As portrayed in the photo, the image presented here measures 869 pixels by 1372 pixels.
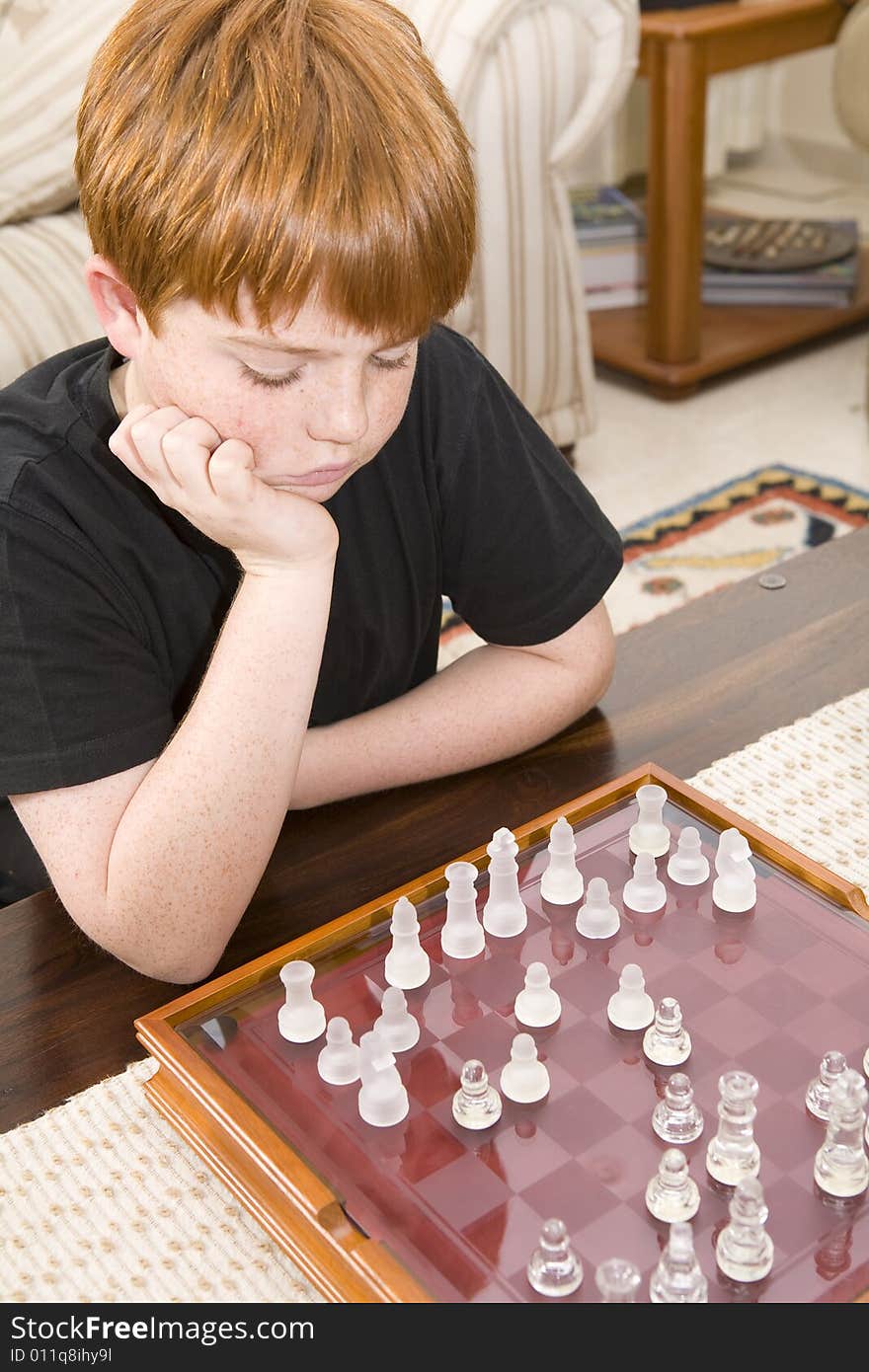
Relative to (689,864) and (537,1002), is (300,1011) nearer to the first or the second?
(537,1002)

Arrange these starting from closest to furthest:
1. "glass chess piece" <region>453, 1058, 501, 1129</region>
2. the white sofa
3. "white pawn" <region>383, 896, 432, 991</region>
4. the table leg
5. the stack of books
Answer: "glass chess piece" <region>453, 1058, 501, 1129</region> < "white pawn" <region>383, 896, 432, 991</region> < the white sofa < the table leg < the stack of books

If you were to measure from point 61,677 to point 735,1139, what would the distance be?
499mm

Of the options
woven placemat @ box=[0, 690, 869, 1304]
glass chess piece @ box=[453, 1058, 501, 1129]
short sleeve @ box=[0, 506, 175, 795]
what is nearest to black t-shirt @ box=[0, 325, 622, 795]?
short sleeve @ box=[0, 506, 175, 795]

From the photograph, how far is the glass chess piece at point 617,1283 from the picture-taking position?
70 cm

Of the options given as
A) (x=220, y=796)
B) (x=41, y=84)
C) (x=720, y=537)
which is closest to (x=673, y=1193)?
(x=220, y=796)

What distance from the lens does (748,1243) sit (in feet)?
2.35

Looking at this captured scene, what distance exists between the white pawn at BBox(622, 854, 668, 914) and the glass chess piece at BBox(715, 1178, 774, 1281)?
26 cm

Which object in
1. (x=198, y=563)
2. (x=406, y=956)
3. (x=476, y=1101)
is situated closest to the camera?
(x=476, y=1101)

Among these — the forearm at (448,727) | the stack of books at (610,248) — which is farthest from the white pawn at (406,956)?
the stack of books at (610,248)

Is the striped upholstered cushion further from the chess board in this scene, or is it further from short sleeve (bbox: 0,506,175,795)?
the chess board

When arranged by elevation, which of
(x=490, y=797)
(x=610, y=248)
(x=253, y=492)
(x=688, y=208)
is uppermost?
(x=253, y=492)

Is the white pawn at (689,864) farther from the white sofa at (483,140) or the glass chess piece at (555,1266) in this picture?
the white sofa at (483,140)

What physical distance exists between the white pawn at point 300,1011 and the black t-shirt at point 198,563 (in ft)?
0.66

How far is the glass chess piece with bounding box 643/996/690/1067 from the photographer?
838 mm
